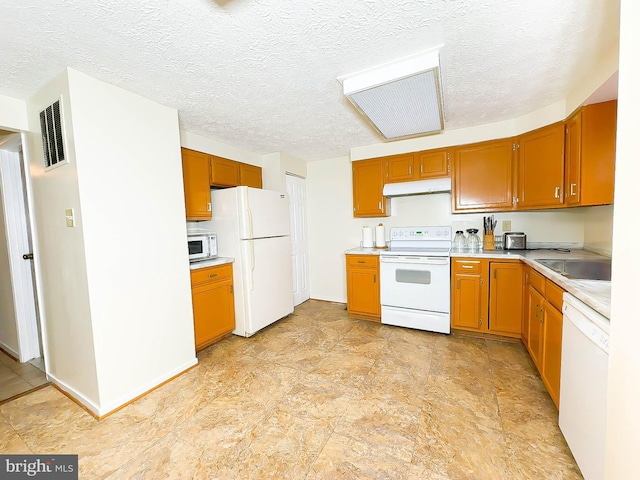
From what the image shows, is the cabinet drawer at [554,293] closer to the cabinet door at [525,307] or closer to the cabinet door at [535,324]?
the cabinet door at [535,324]

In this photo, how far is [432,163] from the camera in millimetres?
3084

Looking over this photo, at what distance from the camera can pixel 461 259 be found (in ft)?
8.98

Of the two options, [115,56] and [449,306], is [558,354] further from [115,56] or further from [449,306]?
[115,56]

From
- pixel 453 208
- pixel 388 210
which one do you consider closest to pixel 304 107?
pixel 388 210

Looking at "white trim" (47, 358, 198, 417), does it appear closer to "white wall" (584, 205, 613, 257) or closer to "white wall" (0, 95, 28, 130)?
"white wall" (0, 95, 28, 130)

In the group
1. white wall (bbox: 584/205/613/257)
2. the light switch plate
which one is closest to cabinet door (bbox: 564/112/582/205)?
white wall (bbox: 584/205/613/257)

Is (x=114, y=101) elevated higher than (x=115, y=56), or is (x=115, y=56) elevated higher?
(x=115, y=56)

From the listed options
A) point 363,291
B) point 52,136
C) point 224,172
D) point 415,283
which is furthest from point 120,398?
point 415,283

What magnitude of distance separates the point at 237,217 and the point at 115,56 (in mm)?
1581

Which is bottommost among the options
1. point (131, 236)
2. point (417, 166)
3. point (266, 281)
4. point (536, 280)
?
point (266, 281)

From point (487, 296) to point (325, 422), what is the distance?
81.3 inches

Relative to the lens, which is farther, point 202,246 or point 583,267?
point 202,246

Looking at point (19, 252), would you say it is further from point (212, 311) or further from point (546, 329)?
point (546, 329)

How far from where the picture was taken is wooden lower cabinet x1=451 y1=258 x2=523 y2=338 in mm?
2529
